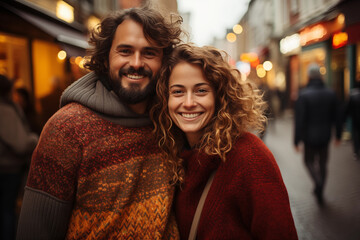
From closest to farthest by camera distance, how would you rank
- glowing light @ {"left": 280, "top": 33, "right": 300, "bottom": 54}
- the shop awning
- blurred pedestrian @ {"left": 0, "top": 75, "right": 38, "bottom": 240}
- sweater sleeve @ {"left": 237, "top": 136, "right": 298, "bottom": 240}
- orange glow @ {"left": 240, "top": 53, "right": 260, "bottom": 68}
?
sweater sleeve @ {"left": 237, "top": 136, "right": 298, "bottom": 240} < blurred pedestrian @ {"left": 0, "top": 75, "right": 38, "bottom": 240} < the shop awning < glowing light @ {"left": 280, "top": 33, "right": 300, "bottom": 54} < orange glow @ {"left": 240, "top": 53, "right": 260, "bottom": 68}

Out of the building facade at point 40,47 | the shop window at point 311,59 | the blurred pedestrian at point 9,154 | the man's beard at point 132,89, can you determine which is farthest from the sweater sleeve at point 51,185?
the shop window at point 311,59

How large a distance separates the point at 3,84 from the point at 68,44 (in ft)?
11.6

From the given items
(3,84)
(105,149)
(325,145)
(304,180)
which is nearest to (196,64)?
(105,149)

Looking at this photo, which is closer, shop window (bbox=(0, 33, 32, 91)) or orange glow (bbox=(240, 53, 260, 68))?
shop window (bbox=(0, 33, 32, 91))

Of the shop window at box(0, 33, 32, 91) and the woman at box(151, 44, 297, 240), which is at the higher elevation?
the shop window at box(0, 33, 32, 91)

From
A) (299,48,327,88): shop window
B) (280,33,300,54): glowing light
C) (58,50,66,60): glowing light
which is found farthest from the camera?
(280,33,300,54): glowing light

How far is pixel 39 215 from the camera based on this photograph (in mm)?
1701

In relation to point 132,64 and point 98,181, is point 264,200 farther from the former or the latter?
point 132,64

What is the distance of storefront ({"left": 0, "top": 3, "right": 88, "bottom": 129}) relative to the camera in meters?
6.02

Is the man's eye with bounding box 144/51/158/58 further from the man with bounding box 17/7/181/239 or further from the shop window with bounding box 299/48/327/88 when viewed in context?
the shop window with bounding box 299/48/327/88

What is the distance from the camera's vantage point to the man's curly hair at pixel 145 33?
2.07 m

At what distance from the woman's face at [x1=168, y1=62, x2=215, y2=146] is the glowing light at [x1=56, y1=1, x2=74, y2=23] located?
25.5 ft

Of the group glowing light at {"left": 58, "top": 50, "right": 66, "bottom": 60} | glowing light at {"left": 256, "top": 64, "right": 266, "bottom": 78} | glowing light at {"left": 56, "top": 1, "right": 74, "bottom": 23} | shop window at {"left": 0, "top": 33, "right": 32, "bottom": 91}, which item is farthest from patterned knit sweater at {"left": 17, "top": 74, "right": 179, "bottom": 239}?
glowing light at {"left": 256, "top": 64, "right": 266, "bottom": 78}

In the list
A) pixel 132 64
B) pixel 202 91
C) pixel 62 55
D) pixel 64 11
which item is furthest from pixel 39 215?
pixel 64 11
